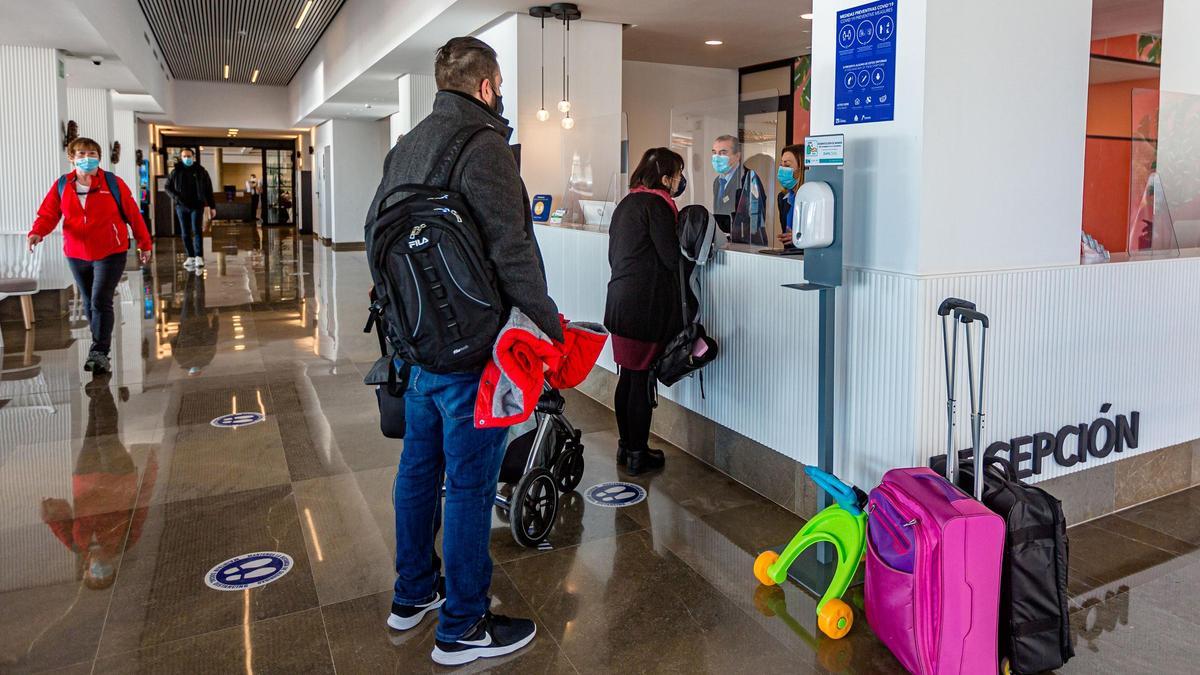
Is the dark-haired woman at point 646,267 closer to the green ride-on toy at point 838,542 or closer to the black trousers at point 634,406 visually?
the black trousers at point 634,406

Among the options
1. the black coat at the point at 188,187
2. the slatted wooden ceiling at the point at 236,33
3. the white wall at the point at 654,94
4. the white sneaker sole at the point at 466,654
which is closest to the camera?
the white sneaker sole at the point at 466,654

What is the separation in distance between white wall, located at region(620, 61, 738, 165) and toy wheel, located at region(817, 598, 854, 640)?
26.5 ft

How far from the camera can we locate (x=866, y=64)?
302cm

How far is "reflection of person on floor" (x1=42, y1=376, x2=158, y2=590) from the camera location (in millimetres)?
3184

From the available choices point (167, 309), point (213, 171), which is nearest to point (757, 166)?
point (167, 309)

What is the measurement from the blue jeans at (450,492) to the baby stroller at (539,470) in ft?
1.73

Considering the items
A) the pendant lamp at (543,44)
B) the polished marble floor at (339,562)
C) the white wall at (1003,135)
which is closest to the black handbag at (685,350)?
the polished marble floor at (339,562)

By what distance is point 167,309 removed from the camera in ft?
30.8

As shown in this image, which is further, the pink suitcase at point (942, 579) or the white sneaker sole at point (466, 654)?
the white sneaker sole at point (466, 654)

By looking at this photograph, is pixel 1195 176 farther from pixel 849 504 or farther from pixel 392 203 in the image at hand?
pixel 392 203

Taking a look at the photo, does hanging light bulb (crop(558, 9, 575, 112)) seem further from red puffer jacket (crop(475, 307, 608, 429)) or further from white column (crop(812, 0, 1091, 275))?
red puffer jacket (crop(475, 307, 608, 429))

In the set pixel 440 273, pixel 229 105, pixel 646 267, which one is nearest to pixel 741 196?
pixel 646 267

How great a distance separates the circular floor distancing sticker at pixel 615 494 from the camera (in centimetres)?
374

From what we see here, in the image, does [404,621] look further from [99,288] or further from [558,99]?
[558,99]
